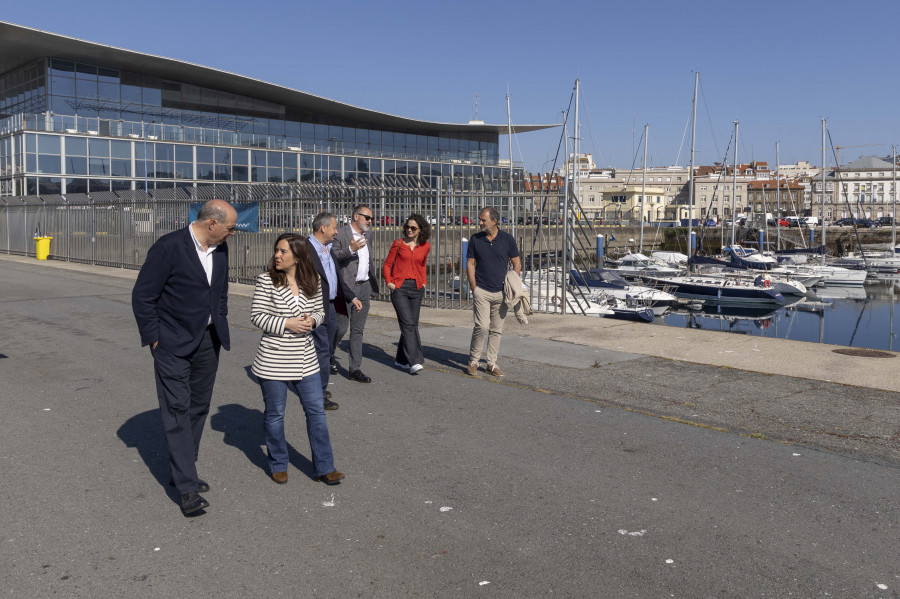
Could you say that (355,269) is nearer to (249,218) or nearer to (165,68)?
(249,218)

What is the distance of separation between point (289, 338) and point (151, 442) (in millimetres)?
1906

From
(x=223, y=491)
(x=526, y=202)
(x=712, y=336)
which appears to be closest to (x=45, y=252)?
(x=526, y=202)

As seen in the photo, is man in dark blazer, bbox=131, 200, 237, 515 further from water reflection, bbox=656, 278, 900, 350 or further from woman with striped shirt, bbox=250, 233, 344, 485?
water reflection, bbox=656, 278, 900, 350

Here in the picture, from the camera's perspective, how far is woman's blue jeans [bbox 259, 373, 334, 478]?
5.16 metres

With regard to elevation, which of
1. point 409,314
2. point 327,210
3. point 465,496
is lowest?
point 465,496

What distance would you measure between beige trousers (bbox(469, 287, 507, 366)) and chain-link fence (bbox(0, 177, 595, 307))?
498 centimetres

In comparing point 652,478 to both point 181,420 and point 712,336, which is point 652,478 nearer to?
point 181,420

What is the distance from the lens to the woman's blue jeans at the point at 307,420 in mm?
5164

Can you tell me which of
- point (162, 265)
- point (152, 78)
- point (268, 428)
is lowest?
point (268, 428)

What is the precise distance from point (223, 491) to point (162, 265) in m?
1.49

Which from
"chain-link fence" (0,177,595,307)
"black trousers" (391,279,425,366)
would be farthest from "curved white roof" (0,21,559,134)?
"black trousers" (391,279,425,366)

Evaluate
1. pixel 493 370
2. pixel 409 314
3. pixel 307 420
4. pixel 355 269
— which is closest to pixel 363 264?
pixel 355 269

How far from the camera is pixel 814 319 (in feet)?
114

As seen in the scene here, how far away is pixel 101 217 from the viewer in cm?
2700
